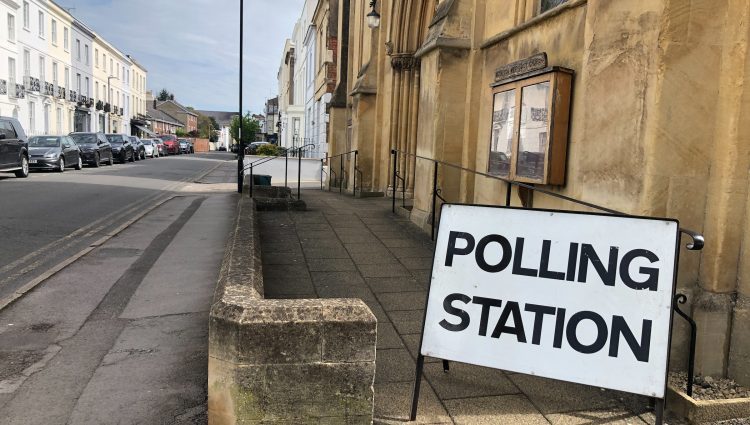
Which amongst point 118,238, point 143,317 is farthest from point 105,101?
point 143,317

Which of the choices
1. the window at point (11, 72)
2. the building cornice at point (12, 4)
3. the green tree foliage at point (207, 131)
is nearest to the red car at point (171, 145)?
the window at point (11, 72)

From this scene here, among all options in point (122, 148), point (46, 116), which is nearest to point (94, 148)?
point (122, 148)

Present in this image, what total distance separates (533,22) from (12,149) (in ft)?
61.7

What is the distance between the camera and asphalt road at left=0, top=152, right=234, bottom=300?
310 inches

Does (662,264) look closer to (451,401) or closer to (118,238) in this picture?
(451,401)

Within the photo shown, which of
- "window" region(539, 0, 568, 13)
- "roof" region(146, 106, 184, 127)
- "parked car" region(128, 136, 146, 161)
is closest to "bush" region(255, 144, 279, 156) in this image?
"parked car" region(128, 136, 146, 161)

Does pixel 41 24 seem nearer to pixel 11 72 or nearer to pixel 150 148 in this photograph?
pixel 11 72

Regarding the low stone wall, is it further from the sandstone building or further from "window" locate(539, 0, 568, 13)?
"window" locate(539, 0, 568, 13)

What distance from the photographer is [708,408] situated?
3.50 m

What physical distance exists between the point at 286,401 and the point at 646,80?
10.4 ft

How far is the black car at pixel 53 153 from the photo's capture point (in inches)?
921

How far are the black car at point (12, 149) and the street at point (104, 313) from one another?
317 inches

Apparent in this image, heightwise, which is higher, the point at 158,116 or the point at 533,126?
the point at 158,116

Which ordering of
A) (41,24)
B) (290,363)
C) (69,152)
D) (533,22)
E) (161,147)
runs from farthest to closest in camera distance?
(161,147)
(41,24)
(69,152)
(533,22)
(290,363)
